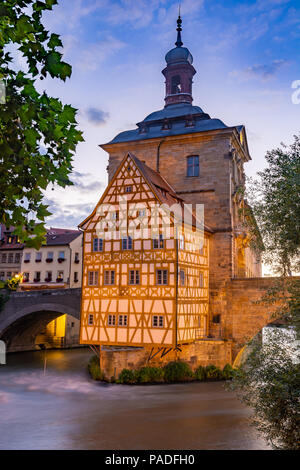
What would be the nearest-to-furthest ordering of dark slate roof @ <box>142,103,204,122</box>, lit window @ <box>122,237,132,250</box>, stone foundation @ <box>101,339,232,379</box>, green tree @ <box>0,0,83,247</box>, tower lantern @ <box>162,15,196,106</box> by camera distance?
1. green tree @ <box>0,0,83,247</box>
2. lit window @ <box>122,237,132,250</box>
3. stone foundation @ <box>101,339,232,379</box>
4. dark slate roof @ <box>142,103,204,122</box>
5. tower lantern @ <box>162,15,196,106</box>

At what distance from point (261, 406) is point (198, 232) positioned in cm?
1516

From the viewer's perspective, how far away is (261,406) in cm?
933

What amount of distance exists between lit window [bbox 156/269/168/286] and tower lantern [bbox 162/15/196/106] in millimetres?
15418

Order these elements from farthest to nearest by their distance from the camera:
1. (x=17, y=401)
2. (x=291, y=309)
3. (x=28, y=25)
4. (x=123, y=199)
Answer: (x=123, y=199)
(x=17, y=401)
(x=291, y=309)
(x=28, y=25)

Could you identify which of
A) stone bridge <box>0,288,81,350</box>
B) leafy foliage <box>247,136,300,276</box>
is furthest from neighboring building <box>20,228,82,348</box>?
leafy foliage <box>247,136,300,276</box>

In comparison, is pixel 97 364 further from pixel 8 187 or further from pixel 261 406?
pixel 8 187

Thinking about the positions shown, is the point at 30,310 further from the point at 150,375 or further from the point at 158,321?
the point at 158,321

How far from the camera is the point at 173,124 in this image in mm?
29328

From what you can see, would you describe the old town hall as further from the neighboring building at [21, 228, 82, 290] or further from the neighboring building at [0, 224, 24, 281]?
the neighboring building at [0, 224, 24, 281]

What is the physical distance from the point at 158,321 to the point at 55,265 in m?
22.5

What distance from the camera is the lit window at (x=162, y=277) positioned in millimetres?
21391

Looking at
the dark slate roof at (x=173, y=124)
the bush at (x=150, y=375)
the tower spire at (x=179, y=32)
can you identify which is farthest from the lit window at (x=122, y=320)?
the tower spire at (x=179, y=32)

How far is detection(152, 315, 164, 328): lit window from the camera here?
2098 centimetres
